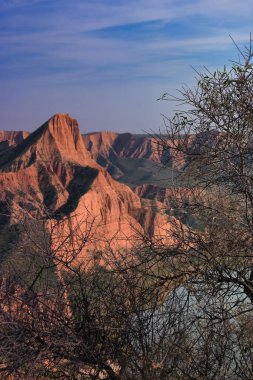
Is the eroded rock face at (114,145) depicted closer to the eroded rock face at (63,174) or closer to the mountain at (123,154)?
the mountain at (123,154)

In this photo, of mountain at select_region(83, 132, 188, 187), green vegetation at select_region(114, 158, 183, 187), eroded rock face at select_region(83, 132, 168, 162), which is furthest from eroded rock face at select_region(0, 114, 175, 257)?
eroded rock face at select_region(83, 132, 168, 162)

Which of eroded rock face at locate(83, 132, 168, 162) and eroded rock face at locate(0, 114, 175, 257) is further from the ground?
eroded rock face at locate(83, 132, 168, 162)

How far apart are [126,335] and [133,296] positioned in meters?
0.49

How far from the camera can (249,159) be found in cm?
552

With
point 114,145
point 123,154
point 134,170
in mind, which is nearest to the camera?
point 134,170

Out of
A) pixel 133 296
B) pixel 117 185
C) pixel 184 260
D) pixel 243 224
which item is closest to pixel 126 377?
pixel 133 296

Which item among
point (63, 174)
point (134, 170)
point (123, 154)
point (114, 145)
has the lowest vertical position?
point (63, 174)

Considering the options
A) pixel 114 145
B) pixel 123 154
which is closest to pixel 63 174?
pixel 123 154

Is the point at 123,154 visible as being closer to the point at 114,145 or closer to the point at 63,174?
the point at 114,145

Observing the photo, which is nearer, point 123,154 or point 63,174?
point 63,174

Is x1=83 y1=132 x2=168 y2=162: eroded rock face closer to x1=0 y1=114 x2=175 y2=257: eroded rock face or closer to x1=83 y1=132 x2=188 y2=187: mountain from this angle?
x1=83 y1=132 x2=188 y2=187: mountain

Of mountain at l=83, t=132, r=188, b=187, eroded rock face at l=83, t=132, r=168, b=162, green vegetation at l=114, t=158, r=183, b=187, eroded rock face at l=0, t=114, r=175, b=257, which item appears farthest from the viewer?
eroded rock face at l=83, t=132, r=168, b=162

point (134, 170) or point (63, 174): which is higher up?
point (134, 170)

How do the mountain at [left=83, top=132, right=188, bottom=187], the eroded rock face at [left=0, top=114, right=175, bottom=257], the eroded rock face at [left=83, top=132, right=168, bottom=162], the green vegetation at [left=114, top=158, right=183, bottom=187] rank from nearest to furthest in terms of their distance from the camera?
the eroded rock face at [left=0, top=114, right=175, bottom=257] < the green vegetation at [left=114, top=158, right=183, bottom=187] < the mountain at [left=83, top=132, right=188, bottom=187] < the eroded rock face at [left=83, top=132, right=168, bottom=162]
